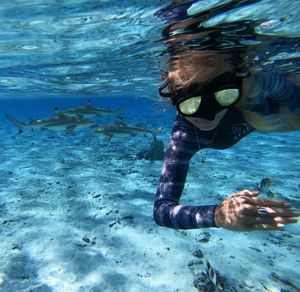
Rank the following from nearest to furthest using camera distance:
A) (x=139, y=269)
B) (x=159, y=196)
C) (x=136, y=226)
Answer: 1. (x=159, y=196)
2. (x=139, y=269)
3. (x=136, y=226)

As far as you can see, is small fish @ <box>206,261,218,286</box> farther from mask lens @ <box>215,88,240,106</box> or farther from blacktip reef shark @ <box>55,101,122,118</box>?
blacktip reef shark @ <box>55,101,122,118</box>

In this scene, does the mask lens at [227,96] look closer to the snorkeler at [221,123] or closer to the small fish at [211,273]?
the snorkeler at [221,123]

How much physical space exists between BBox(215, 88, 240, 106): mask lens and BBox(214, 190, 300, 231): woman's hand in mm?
1197

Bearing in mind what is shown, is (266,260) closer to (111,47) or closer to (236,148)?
(111,47)

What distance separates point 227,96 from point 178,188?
130cm

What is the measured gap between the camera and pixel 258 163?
48.7ft

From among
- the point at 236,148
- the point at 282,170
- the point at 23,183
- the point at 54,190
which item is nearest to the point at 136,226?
the point at 54,190

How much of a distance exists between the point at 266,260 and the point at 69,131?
418 inches

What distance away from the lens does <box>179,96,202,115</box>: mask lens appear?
3.37m

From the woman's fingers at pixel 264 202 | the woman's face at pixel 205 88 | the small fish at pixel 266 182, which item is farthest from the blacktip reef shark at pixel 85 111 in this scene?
the woman's fingers at pixel 264 202

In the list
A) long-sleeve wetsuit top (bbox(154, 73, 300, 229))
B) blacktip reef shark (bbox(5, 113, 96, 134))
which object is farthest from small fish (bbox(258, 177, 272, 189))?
blacktip reef shark (bbox(5, 113, 96, 134))

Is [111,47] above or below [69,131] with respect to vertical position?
above

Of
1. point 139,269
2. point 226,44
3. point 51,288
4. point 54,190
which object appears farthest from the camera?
point 54,190

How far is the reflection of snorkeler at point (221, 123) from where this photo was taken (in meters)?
2.35
